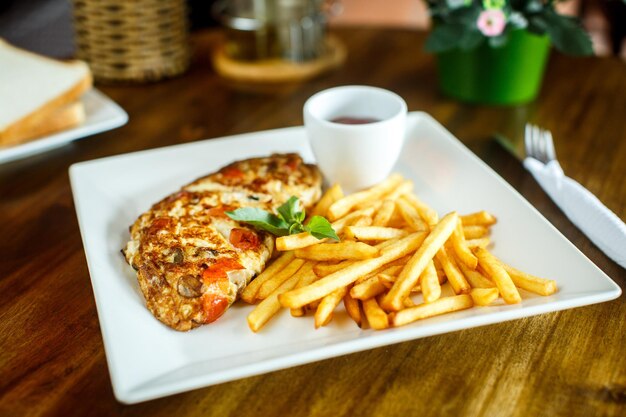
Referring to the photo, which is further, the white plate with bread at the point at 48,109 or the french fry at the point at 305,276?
the white plate with bread at the point at 48,109

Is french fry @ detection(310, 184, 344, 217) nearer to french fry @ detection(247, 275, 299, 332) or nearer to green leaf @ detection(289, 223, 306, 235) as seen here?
green leaf @ detection(289, 223, 306, 235)

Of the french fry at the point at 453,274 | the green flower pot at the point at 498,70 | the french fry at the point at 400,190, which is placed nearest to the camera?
the french fry at the point at 453,274

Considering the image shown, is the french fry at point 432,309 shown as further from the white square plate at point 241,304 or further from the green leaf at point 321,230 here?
the green leaf at point 321,230

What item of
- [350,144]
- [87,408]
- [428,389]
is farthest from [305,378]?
[350,144]

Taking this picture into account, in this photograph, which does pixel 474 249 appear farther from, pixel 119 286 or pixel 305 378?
pixel 119 286

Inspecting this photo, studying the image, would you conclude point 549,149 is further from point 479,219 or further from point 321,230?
point 321,230

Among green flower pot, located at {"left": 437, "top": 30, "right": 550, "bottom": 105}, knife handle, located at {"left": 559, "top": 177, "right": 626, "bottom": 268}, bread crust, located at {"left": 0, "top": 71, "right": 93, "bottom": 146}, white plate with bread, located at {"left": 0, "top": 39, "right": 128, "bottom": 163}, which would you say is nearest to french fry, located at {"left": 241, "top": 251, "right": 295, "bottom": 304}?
knife handle, located at {"left": 559, "top": 177, "right": 626, "bottom": 268}

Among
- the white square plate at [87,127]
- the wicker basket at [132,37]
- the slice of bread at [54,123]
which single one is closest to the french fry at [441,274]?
the white square plate at [87,127]
